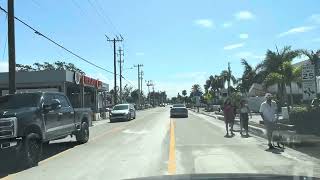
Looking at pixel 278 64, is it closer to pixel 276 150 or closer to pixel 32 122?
pixel 276 150

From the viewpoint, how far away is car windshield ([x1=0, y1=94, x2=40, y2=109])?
17.0 meters

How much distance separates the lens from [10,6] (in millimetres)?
26766

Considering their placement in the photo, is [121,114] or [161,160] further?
[121,114]

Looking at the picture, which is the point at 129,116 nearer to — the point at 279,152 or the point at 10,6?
the point at 10,6

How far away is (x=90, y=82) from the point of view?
222 ft

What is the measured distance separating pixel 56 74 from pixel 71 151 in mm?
38137

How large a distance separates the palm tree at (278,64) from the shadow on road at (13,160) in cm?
2127

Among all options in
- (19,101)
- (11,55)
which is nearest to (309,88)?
(19,101)

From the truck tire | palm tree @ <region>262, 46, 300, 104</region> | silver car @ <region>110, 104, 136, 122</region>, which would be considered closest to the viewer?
the truck tire

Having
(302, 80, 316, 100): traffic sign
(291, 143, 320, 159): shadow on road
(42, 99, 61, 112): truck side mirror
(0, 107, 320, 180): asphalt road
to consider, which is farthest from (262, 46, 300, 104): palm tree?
(42, 99, 61, 112): truck side mirror

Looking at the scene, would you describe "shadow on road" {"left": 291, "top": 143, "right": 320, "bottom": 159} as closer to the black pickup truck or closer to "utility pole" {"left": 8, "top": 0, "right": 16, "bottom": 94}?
the black pickup truck

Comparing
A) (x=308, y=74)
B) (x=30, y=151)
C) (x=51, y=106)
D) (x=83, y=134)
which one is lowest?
(x=30, y=151)

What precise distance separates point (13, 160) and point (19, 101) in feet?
6.35

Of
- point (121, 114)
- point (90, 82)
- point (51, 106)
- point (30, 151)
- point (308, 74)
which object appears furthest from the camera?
point (90, 82)
